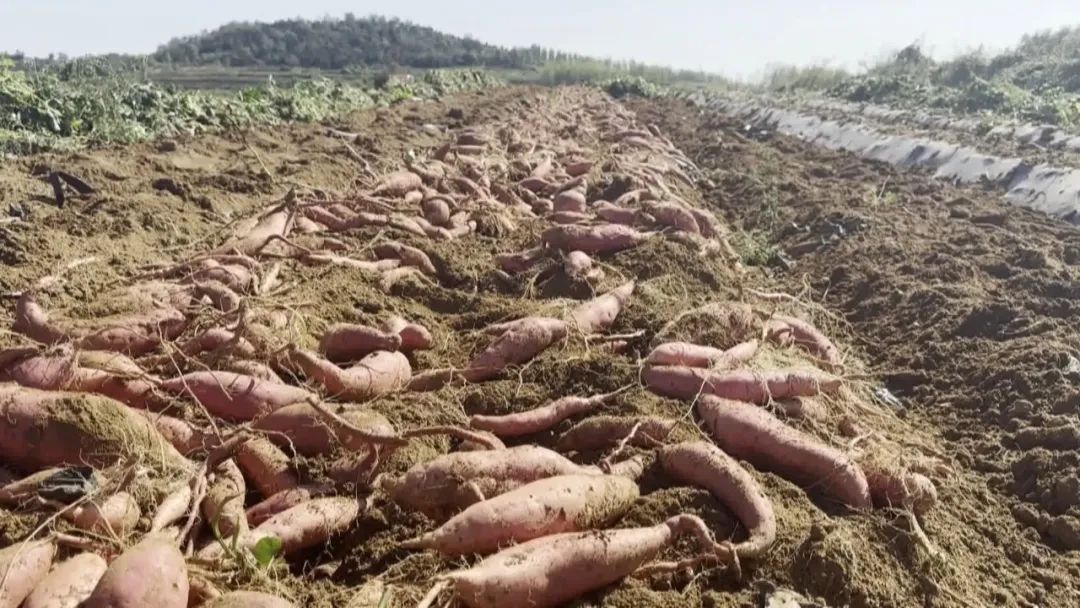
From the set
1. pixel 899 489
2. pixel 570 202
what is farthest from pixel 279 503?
pixel 570 202

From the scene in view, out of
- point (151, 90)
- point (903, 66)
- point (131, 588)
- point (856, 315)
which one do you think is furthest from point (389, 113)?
point (903, 66)

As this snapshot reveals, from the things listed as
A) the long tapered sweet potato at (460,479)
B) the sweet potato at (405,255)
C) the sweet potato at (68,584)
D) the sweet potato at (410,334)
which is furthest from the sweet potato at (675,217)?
the sweet potato at (68,584)

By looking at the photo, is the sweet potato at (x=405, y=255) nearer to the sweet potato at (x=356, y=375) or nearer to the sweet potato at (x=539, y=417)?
the sweet potato at (x=356, y=375)

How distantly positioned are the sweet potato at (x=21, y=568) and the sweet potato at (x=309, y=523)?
0.56 metres

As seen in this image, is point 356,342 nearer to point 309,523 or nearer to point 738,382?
point 309,523

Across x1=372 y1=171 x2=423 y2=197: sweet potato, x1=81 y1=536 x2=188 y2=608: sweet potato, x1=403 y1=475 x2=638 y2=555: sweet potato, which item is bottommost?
x1=403 y1=475 x2=638 y2=555: sweet potato

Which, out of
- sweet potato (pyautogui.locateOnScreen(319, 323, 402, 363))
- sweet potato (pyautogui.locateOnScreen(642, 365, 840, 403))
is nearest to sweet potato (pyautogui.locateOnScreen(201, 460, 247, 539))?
sweet potato (pyautogui.locateOnScreen(319, 323, 402, 363))

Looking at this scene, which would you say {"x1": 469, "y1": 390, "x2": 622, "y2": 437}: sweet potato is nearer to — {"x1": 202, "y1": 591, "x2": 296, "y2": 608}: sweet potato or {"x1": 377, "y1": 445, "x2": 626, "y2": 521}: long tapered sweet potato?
{"x1": 377, "y1": 445, "x2": 626, "y2": 521}: long tapered sweet potato

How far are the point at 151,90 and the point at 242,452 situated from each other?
1107cm

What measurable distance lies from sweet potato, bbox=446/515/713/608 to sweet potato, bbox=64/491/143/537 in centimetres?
108

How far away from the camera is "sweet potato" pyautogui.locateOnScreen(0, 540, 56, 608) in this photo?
2.14m

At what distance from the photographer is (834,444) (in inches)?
149

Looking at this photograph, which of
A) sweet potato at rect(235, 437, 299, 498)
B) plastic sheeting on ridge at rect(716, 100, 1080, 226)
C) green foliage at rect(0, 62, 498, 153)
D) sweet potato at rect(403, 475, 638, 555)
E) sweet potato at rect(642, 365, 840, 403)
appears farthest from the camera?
green foliage at rect(0, 62, 498, 153)

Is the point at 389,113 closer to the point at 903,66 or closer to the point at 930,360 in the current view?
the point at 930,360
